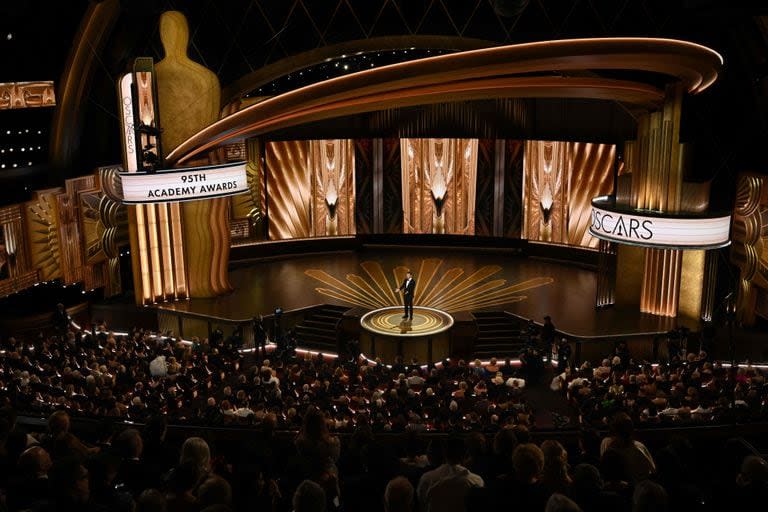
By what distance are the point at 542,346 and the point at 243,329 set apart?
6827 mm

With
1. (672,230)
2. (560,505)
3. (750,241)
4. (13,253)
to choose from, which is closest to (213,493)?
(560,505)

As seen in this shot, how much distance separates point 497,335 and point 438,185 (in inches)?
337

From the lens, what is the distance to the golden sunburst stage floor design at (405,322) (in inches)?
614

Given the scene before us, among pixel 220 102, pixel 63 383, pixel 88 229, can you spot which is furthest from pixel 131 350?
pixel 220 102

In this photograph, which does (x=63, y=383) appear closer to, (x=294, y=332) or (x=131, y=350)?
(x=131, y=350)

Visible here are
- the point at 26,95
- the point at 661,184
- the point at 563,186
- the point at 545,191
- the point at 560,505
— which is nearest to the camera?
the point at 560,505

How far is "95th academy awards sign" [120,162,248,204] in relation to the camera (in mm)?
16562

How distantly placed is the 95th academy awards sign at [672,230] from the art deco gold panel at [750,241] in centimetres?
118

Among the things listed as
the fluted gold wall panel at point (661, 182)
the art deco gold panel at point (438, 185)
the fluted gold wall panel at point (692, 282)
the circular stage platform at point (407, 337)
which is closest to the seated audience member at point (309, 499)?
the circular stage platform at point (407, 337)

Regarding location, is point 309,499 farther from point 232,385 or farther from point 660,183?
point 660,183

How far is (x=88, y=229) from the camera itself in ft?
59.2

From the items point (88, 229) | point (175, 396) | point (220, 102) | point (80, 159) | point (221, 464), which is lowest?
point (175, 396)

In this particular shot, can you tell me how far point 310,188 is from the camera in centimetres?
2403

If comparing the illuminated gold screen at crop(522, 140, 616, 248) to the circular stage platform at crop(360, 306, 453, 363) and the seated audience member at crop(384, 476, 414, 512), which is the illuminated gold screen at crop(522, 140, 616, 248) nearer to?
the circular stage platform at crop(360, 306, 453, 363)
